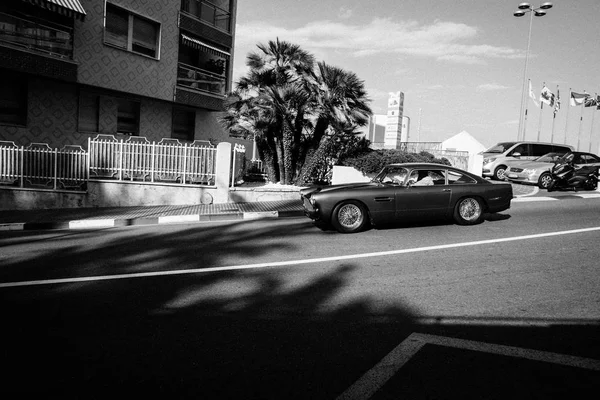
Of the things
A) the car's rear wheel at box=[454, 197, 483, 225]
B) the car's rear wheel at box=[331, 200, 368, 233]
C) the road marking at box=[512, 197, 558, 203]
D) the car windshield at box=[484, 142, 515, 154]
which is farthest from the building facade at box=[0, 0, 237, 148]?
the road marking at box=[512, 197, 558, 203]

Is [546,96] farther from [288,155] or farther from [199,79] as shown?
[288,155]

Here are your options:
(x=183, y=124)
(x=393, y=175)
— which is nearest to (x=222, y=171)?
(x=393, y=175)

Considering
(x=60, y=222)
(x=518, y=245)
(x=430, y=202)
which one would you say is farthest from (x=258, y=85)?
(x=518, y=245)

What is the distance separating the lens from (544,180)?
1820 centimetres

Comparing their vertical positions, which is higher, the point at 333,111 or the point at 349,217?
the point at 333,111

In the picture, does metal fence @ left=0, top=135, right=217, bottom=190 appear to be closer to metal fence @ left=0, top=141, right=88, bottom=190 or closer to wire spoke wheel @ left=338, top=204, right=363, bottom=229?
metal fence @ left=0, top=141, right=88, bottom=190

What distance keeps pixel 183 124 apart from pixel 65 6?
28.3 feet

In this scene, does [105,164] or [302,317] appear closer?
[302,317]

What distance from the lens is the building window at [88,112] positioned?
1838 centimetres

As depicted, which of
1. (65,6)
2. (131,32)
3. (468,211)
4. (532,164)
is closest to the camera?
(468,211)

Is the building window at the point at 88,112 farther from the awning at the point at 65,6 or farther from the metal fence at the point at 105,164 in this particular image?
the metal fence at the point at 105,164

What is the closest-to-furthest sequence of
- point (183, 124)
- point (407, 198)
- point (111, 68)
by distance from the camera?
point (407, 198)
point (111, 68)
point (183, 124)

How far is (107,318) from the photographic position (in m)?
4.56

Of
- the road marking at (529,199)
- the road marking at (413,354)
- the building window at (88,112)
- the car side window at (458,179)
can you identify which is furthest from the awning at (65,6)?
the road marking at (413,354)
